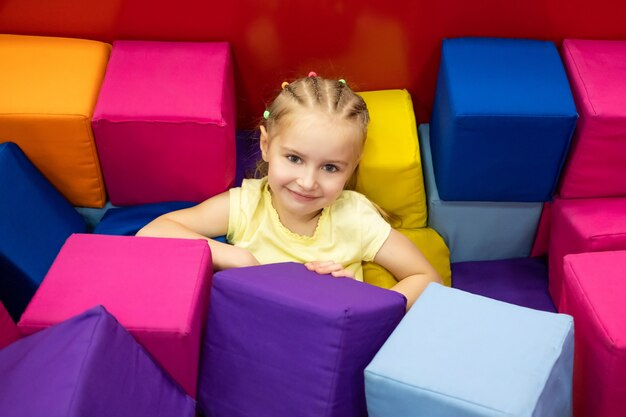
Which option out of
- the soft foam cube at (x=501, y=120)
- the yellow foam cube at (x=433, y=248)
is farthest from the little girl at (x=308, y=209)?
the soft foam cube at (x=501, y=120)

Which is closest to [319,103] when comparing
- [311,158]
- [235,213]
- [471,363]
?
[311,158]

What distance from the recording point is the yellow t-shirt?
5.32 ft

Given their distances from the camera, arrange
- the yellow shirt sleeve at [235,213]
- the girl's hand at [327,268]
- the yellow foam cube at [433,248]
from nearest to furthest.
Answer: the girl's hand at [327,268] → the yellow shirt sleeve at [235,213] → the yellow foam cube at [433,248]

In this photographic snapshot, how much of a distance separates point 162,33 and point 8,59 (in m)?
0.36

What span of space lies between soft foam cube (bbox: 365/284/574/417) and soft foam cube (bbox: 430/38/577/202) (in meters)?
0.47

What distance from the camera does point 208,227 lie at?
164 centimetres

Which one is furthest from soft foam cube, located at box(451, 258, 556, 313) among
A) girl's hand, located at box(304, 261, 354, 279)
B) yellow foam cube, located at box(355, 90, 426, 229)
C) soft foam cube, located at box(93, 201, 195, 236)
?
soft foam cube, located at box(93, 201, 195, 236)

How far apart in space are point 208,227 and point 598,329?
2.73 feet

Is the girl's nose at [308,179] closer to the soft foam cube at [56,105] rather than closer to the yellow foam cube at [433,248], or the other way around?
the yellow foam cube at [433,248]

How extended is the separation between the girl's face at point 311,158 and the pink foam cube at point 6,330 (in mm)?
567

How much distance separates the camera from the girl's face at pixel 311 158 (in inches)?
57.3

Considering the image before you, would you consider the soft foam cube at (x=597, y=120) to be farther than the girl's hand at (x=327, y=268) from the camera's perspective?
Yes

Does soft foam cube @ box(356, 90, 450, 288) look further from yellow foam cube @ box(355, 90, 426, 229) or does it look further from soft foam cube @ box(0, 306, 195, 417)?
soft foam cube @ box(0, 306, 195, 417)

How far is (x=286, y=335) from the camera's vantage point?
128 centimetres
